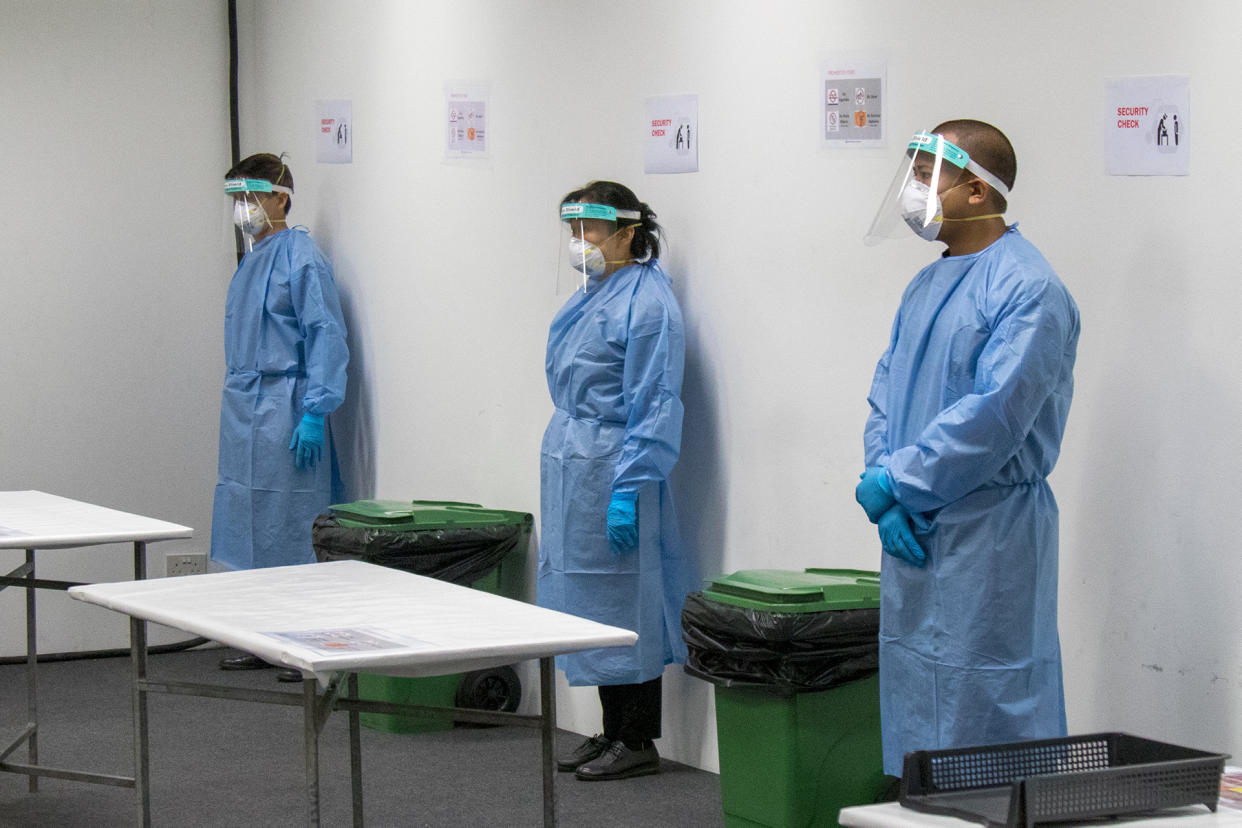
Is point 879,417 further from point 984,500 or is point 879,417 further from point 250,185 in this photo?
point 250,185

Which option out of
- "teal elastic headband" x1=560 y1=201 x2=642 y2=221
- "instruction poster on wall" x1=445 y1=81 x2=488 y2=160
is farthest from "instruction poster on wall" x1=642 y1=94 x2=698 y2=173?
"instruction poster on wall" x1=445 y1=81 x2=488 y2=160

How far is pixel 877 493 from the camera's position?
257cm

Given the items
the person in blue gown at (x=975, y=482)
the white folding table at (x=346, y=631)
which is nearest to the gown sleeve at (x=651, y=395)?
the white folding table at (x=346, y=631)

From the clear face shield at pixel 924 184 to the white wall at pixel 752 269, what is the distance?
0.32 meters

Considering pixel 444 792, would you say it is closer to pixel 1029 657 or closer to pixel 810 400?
pixel 810 400

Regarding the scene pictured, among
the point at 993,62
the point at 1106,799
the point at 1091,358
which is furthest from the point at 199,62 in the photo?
the point at 1106,799

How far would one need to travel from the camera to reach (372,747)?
4008 mm

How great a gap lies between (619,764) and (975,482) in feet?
4.98

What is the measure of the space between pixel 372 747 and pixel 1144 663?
206cm

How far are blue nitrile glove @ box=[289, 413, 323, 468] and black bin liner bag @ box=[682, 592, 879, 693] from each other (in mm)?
1911

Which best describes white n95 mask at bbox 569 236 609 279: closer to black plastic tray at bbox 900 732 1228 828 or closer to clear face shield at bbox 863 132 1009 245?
clear face shield at bbox 863 132 1009 245

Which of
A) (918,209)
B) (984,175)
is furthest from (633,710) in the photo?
(984,175)

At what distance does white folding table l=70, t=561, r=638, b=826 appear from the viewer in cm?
207

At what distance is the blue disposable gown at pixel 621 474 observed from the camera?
11.6ft
